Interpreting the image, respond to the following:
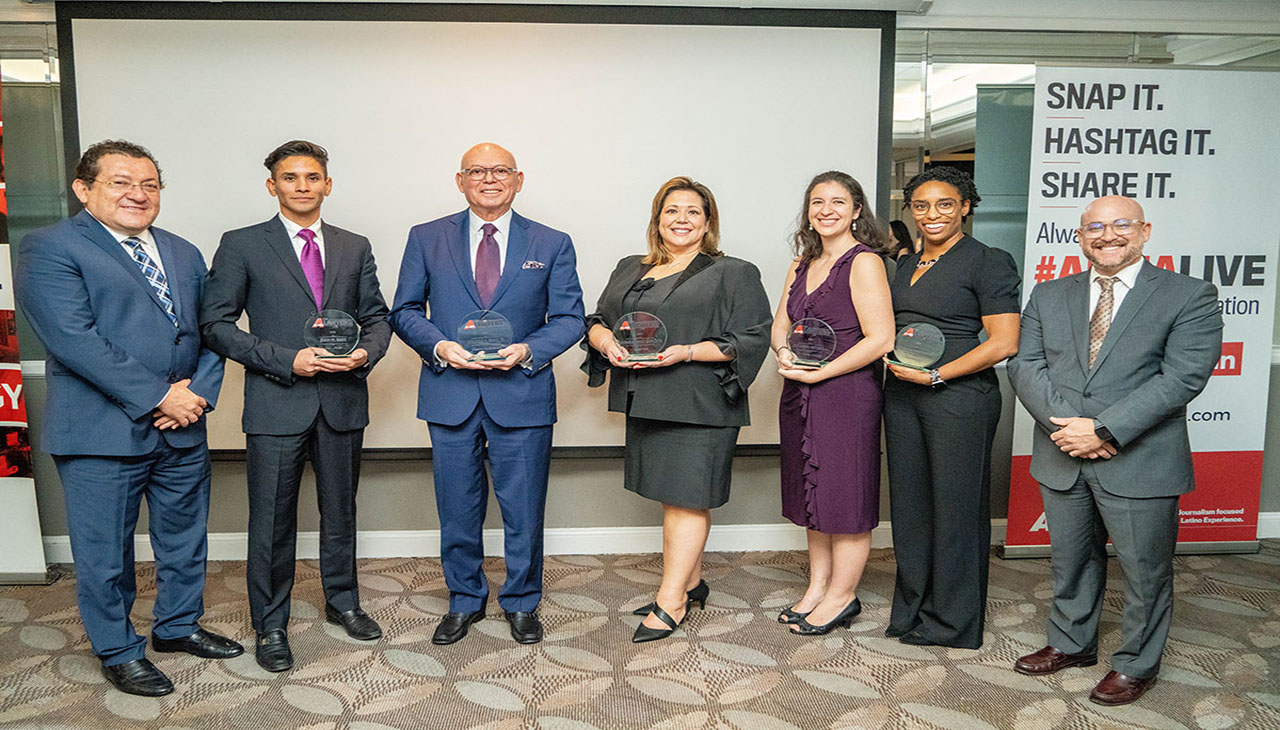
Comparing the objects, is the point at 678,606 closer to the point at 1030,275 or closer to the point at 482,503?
the point at 482,503

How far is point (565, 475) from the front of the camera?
13.3 feet

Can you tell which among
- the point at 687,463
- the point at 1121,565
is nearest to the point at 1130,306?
the point at 1121,565

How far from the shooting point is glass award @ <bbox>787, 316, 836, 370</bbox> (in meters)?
2.89

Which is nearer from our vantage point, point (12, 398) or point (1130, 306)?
point (1130, 306)

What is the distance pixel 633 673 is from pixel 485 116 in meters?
2.45

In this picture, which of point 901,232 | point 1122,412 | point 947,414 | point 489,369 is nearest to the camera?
point 1122,412

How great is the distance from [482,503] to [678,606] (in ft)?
2.70

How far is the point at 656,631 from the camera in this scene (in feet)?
9.95

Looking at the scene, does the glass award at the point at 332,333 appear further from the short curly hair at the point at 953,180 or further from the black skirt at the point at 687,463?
the short curly hair at the point at 953,180

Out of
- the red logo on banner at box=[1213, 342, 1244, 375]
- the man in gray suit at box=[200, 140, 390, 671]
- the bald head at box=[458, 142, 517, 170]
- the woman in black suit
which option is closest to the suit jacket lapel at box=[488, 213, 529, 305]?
the bald head at box=[458, 142, 517, 170]

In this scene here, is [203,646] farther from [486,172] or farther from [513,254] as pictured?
[486,172]

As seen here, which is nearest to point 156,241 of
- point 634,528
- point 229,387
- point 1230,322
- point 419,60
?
point 229,387

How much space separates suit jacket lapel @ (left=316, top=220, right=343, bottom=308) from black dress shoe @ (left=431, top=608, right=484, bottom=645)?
47.9 inches

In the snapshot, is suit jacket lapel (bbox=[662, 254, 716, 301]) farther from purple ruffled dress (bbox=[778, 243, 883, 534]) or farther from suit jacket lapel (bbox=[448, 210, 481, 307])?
suit jacket lapel (bbox=[448, 210, 481, 307])
